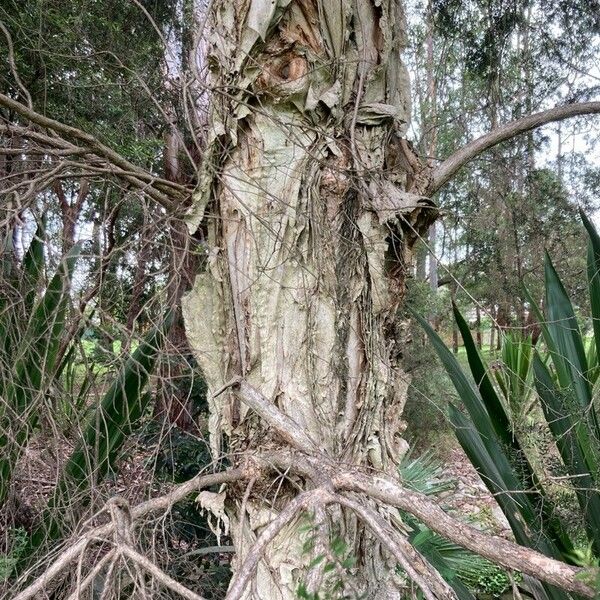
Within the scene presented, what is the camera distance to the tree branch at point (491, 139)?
153cm

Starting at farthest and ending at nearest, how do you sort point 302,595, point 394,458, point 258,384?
point 394,458 < point 258,384 < point 302,595

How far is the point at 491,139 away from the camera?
160 centimetres

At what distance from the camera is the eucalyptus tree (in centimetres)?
127

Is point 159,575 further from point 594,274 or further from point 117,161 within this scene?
point 594,274

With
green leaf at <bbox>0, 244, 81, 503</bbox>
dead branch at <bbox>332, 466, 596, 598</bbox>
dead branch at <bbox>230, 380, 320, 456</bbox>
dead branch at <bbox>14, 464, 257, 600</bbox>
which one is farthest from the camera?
green leaf at <bbox>0, 244, 81, 503</bbox>

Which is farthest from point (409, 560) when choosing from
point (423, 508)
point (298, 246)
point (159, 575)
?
point (298, 246)

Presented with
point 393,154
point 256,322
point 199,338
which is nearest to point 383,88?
point 393,154

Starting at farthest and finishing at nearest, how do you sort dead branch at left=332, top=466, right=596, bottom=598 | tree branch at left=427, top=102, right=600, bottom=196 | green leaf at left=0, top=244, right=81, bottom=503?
tree branch at left=427, top=102, right=600, bottom=196 → green leaf at left=0, top=244, right=81, bottom=503 → dead branch at left=332, top=466, right=596, bottom=598

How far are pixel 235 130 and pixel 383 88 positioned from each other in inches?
15.9

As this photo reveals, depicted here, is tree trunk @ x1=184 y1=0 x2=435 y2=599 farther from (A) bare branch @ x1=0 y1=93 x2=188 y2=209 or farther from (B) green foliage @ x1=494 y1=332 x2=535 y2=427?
(B) green foliage @ x1=494 y1=332 x2=535 y2=427

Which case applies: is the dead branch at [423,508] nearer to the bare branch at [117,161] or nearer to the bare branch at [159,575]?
the bare branch at [159,575]

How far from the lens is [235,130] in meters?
1.36

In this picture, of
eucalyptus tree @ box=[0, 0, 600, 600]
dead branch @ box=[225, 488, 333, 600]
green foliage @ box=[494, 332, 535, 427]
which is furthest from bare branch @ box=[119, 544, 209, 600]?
green foliage @ box=[494, 332, 535, 427]

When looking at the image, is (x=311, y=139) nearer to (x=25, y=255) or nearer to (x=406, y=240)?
(x=406, y=240)
